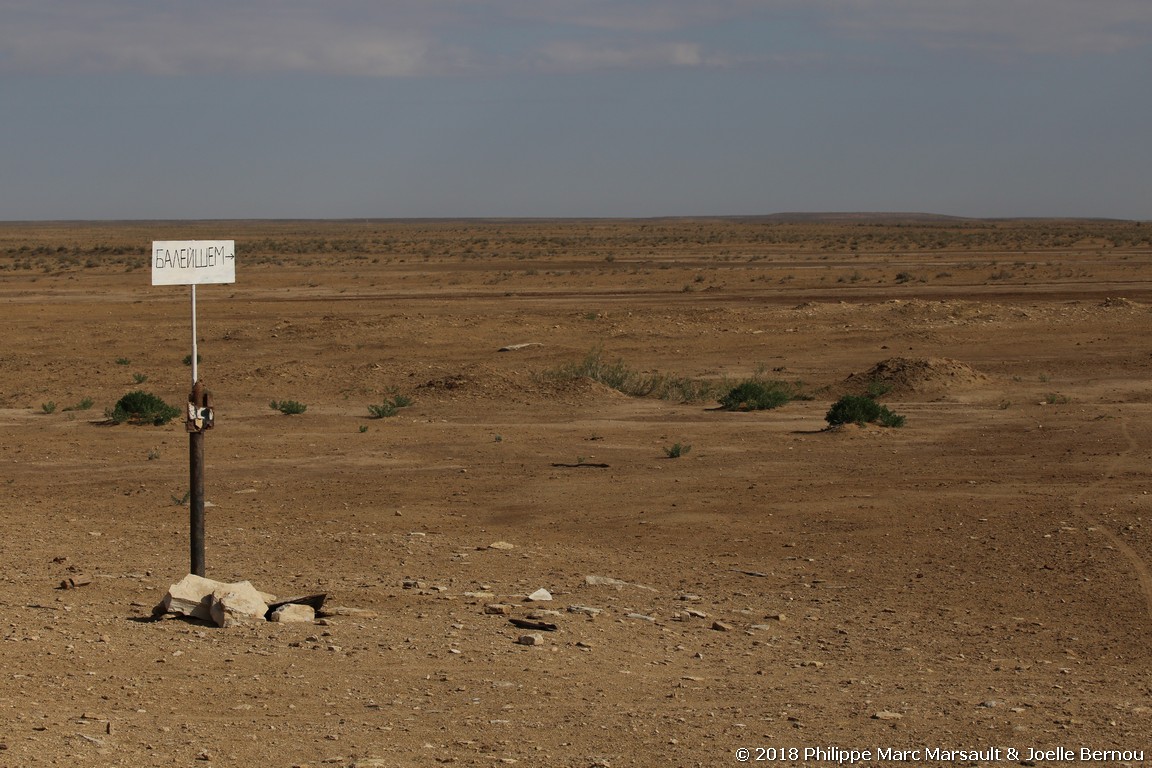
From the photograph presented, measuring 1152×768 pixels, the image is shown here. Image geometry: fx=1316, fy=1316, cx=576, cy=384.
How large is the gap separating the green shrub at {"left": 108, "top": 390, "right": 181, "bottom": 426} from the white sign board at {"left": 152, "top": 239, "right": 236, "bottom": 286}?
10.3 meters

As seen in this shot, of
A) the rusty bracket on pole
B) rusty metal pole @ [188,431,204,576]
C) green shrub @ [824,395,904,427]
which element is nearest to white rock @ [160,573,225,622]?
rusty metal pole @ [188,431,204,576]

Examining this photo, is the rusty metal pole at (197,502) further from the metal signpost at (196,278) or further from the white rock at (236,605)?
the white rock at (236,605)

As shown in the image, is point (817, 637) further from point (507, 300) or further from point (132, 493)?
point (507, 300)

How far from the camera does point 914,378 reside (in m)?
23.0

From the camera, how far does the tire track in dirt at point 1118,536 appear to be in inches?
401

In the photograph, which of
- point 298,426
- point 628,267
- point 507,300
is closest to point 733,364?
point 298,426

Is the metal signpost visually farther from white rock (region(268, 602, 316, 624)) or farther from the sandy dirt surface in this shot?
white rock (region(268, 602, 316, 624))

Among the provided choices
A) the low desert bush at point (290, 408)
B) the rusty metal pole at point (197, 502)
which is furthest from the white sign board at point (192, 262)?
the low desert bush at point (290, 408)

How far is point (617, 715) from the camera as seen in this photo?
6969 mm

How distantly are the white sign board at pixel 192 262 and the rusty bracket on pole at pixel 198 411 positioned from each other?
30.0 inches

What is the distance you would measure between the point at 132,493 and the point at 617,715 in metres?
8.87

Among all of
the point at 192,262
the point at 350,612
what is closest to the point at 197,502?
the point at 350,612

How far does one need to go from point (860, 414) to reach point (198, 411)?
11.5 m

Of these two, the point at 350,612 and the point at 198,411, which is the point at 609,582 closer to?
the point at 350,612
